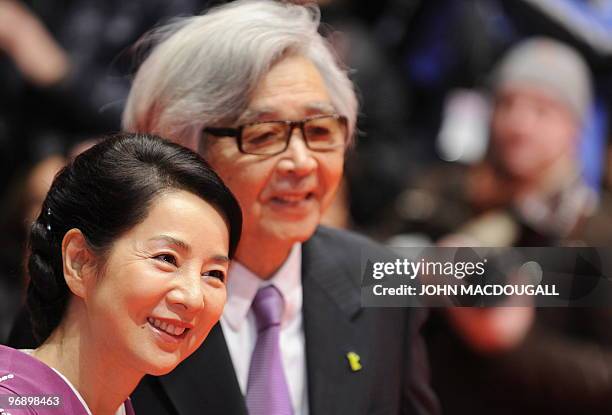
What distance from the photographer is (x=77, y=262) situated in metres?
1.44

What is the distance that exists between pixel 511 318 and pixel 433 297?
1.66ft

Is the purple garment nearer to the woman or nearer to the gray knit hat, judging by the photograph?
the woman

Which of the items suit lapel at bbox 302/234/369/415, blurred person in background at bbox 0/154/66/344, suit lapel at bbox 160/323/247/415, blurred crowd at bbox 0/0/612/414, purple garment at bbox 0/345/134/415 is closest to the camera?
purple garment at bbox 0/345/134/415

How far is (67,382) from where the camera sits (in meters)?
1.43

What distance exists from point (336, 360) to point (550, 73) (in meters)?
1.75

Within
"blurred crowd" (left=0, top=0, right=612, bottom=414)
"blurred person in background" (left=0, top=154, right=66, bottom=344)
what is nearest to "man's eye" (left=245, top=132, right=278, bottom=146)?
"blurred crowd" (left=0, top=0, right=612, bottom=414)

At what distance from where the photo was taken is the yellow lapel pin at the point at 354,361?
1.80 metres

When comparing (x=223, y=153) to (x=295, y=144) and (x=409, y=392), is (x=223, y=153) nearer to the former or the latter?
(x=295, y=144)

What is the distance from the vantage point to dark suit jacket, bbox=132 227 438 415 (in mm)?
1658

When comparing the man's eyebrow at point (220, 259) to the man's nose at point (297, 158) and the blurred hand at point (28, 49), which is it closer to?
the man's nose at point (297, 158)

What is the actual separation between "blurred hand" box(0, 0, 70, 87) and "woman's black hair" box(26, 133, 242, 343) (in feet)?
6.26

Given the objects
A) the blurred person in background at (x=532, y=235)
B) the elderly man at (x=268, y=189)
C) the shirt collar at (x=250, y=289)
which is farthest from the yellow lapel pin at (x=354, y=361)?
the blurred person in background at (x=532, y=235)

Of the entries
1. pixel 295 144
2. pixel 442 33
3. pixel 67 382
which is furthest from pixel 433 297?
pixel 442 33

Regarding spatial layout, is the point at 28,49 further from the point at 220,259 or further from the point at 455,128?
the point at 220,259
